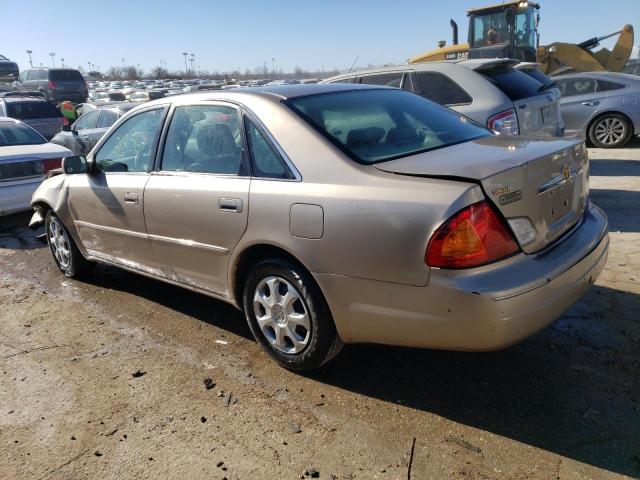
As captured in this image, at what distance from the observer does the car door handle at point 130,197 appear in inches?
157

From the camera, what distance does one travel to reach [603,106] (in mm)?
10219

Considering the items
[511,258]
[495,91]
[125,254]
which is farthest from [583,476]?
[495,91]

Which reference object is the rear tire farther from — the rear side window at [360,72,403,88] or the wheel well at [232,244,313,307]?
the wheel well at [232,244,313,307]

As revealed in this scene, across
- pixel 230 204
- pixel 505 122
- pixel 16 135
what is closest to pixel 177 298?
pixel 230 204

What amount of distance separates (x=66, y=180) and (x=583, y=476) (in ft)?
15.0

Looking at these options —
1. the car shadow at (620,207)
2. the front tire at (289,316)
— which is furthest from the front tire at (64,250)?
the car shadow at (620,207)

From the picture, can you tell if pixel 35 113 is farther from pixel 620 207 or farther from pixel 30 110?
pixel 620 207

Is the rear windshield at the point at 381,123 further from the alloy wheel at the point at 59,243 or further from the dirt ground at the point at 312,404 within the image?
the alloy wheel at the point at 59,243

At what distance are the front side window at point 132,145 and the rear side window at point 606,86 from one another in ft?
30.0

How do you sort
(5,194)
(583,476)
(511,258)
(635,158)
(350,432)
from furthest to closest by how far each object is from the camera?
(635,158)
(5,194)
(350,432)
(511,258)
(583,476)

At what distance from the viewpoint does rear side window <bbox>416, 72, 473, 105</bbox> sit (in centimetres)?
601

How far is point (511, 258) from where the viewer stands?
250 cm

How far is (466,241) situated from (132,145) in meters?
2.89

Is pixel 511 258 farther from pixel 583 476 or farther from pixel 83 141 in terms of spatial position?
pixel 83 141
